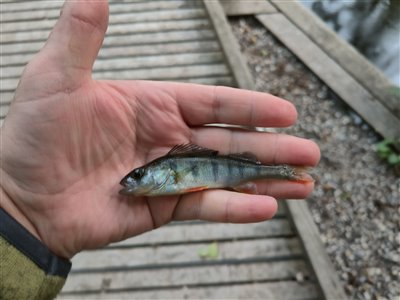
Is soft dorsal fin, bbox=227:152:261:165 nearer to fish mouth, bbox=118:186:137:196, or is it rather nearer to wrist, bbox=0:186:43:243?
fish mouth, bbox=118:186:137:196

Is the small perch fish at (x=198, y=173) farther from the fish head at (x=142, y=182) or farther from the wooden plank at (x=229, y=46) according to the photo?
the wooden plank at (x=229, y=46)

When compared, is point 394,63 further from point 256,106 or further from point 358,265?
point 256,106

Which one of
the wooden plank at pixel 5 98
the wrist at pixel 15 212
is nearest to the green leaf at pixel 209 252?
the wrist at pixel 15 212

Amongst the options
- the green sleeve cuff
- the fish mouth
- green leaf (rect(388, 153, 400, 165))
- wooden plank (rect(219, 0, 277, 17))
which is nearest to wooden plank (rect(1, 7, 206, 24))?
wooden plank (rect(219, 0, 277, 17))

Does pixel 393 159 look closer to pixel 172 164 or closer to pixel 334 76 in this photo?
pixel 334 76

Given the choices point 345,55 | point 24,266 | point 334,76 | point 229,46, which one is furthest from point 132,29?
point 24,266

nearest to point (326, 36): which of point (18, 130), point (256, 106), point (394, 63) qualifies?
point (394, 63)
